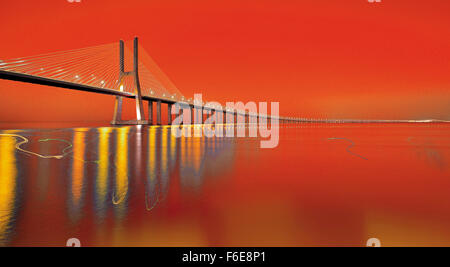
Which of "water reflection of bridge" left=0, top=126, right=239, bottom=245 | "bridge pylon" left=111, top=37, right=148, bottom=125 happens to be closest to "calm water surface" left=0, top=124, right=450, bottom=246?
"water reflection of bridge" left=0, top=126, right=239, bottom=245

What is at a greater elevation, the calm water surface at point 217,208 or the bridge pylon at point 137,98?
the bridge pylon at point 137,98

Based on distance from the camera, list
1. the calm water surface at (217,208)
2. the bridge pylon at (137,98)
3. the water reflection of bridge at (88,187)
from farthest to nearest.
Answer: the bridge pylon at (137,98) → the water reflection of bridge at (88,187) → the calm water surface at (217,208)

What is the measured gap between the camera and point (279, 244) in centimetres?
310

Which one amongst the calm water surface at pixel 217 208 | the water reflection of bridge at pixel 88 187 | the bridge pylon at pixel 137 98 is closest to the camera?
the calm water surface at pixel 217 208

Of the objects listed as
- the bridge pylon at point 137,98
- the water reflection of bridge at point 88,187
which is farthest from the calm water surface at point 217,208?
the bridge pylon at point 137,98

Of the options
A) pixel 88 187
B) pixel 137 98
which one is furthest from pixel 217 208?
pixel 137 98

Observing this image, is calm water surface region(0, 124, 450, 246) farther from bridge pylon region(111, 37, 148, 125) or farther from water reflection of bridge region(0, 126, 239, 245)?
bridge pylon region(111, 37, 148, 125)

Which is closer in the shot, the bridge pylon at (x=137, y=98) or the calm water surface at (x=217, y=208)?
the calm water surface at (x=217, y=208)

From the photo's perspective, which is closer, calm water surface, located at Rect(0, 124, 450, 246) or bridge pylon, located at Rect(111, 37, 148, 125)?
calm water surface, located at Rect(0, 124, 450, 246)

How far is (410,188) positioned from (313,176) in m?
2.33

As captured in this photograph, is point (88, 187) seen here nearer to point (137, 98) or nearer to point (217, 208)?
point (217, 208)

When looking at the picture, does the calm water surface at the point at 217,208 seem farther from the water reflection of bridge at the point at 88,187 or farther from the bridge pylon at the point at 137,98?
the bridge pylon at the point at 137,98

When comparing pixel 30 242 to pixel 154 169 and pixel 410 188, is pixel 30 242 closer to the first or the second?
pixel 154 169
